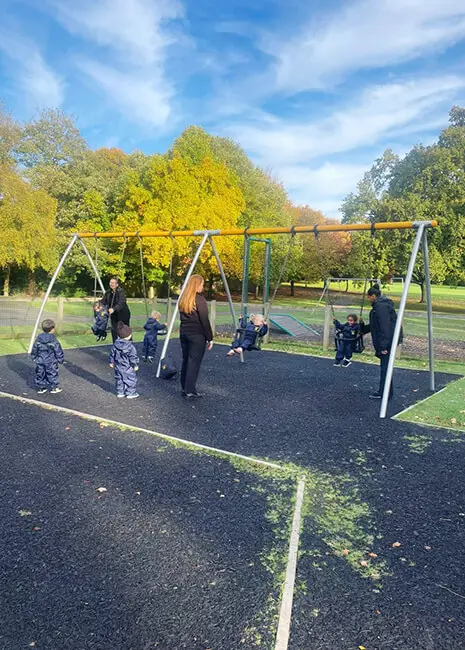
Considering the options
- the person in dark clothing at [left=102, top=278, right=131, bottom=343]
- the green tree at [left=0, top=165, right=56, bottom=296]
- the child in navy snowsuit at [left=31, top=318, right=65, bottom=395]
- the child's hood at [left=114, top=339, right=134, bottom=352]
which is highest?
the green tree at [left=0, top=165, right=56, bottom=296]

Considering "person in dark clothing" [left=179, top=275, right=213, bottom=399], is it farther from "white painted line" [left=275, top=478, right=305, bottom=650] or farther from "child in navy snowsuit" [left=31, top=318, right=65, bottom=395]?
"white painted line" [left=275, top=478, right=305, bottom=650]

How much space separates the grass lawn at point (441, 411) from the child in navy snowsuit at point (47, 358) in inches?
214

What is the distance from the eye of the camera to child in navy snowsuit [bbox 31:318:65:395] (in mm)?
7590

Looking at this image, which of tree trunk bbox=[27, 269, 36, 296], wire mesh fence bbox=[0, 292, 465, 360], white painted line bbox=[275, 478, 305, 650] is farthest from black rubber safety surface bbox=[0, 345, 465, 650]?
tree trunk bbox=[27, 269, 36, 296]

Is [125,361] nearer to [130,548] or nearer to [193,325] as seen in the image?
[193,325]

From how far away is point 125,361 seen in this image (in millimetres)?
7402

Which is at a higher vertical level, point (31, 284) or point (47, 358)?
point (31, 284)

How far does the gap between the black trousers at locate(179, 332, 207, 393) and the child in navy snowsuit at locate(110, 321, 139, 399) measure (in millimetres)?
786

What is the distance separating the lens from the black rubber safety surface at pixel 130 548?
2529mm

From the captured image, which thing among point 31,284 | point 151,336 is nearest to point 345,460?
point 151,336

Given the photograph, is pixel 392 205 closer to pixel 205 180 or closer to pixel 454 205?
pixel 454 205

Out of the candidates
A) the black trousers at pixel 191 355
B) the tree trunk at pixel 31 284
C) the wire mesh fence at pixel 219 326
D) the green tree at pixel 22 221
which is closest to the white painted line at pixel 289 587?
the black trousers at pixel 191 355

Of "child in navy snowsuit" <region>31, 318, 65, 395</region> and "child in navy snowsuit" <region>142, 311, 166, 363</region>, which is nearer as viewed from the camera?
"child in navy snowsuit" <region>31, 318, 65, 395</region>

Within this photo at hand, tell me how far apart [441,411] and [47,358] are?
629cm
